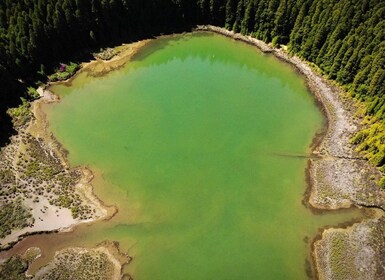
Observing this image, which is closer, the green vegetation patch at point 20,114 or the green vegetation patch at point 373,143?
the green vegetation patch at point 373,143

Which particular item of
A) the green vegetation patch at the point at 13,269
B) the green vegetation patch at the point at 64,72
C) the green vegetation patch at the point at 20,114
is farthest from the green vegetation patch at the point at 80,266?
the green vegetation patch at the point at 64,72

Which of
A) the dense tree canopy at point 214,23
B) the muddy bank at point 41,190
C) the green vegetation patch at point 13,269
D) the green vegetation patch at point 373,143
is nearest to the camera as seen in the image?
the green vegetation patch at point 13,269

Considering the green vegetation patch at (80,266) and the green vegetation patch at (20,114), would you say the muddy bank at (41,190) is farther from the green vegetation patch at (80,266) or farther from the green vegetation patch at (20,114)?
the green vegetation patch at (80,266)

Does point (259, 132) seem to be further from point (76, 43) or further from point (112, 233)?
point (76, 43)

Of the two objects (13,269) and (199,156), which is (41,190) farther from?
(199,156)

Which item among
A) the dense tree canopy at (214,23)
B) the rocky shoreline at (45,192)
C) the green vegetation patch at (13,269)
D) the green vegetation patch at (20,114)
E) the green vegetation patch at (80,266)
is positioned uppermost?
the dense tree canopy at (214,23)

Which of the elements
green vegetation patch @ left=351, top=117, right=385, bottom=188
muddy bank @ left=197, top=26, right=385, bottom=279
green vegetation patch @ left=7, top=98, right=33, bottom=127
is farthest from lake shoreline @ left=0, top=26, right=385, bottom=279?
green vegetation patch @ left=7, top=98, right=33, bottom=127

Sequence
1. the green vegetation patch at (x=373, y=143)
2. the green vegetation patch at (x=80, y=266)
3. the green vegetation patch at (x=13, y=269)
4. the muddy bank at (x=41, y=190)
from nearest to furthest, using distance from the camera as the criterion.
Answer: the green vegetation patch at (x=13, y=269), the green vegetation patch at (x=80, y=266), the muddy bank at (x=41, y=190), the green vegetation patch at (x=373, y=143)

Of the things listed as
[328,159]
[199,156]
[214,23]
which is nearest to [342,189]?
[328,159]
